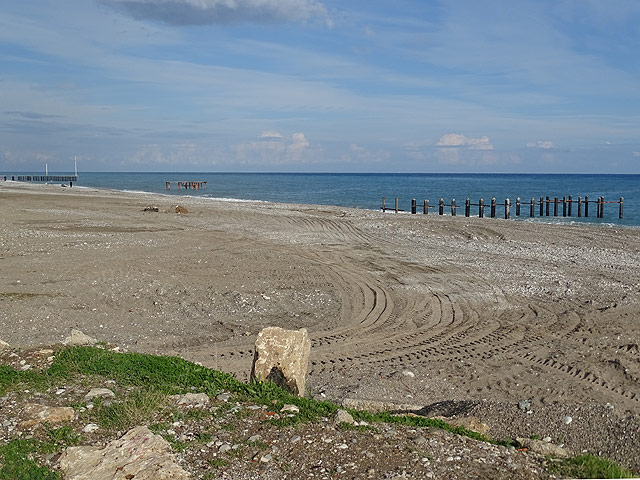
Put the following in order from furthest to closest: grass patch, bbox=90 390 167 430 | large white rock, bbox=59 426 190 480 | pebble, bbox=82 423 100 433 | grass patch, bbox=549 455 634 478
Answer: grass patch, bbox=90 390 167 430
pebble, bbox=82 423 100 433
grass patch, bbox=549 455 634 478
large white rock, bbox=59 426 190 480

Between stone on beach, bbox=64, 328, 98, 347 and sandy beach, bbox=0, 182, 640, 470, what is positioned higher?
stone on beach, bbox=64, 328, 98, 347

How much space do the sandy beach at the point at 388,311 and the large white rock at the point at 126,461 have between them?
3.58 m

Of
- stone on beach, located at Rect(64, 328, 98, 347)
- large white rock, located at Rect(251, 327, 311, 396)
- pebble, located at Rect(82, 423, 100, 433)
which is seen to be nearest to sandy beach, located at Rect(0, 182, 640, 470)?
large white rock, located at Rect(251, 327, 311, 396)

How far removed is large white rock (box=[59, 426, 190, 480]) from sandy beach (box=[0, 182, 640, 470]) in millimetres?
3580

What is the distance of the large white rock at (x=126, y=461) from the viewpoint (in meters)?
4.67

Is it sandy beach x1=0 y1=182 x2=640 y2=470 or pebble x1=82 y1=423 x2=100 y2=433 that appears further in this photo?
sandy beach x1=0 y1=182 x2=640 y2=470

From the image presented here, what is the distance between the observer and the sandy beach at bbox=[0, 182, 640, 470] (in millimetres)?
8828

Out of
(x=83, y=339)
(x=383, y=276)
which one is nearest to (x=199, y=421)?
(x=83, y=339)

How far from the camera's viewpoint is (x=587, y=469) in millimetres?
4879

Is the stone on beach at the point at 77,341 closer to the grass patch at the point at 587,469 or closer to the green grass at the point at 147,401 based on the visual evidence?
the green grass at the point at 147,401

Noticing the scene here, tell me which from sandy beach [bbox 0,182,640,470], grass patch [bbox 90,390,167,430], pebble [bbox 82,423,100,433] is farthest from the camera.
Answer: sandy beach [bbox 0,182,640,470]

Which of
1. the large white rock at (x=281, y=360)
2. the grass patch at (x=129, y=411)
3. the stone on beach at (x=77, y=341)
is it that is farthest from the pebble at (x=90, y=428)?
the stone on beach at (x=77, y=341)

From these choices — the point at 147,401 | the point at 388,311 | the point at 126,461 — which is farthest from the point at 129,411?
the point at 388,311

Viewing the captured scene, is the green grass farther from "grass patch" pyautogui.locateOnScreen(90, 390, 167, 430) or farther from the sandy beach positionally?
the sandy beach
